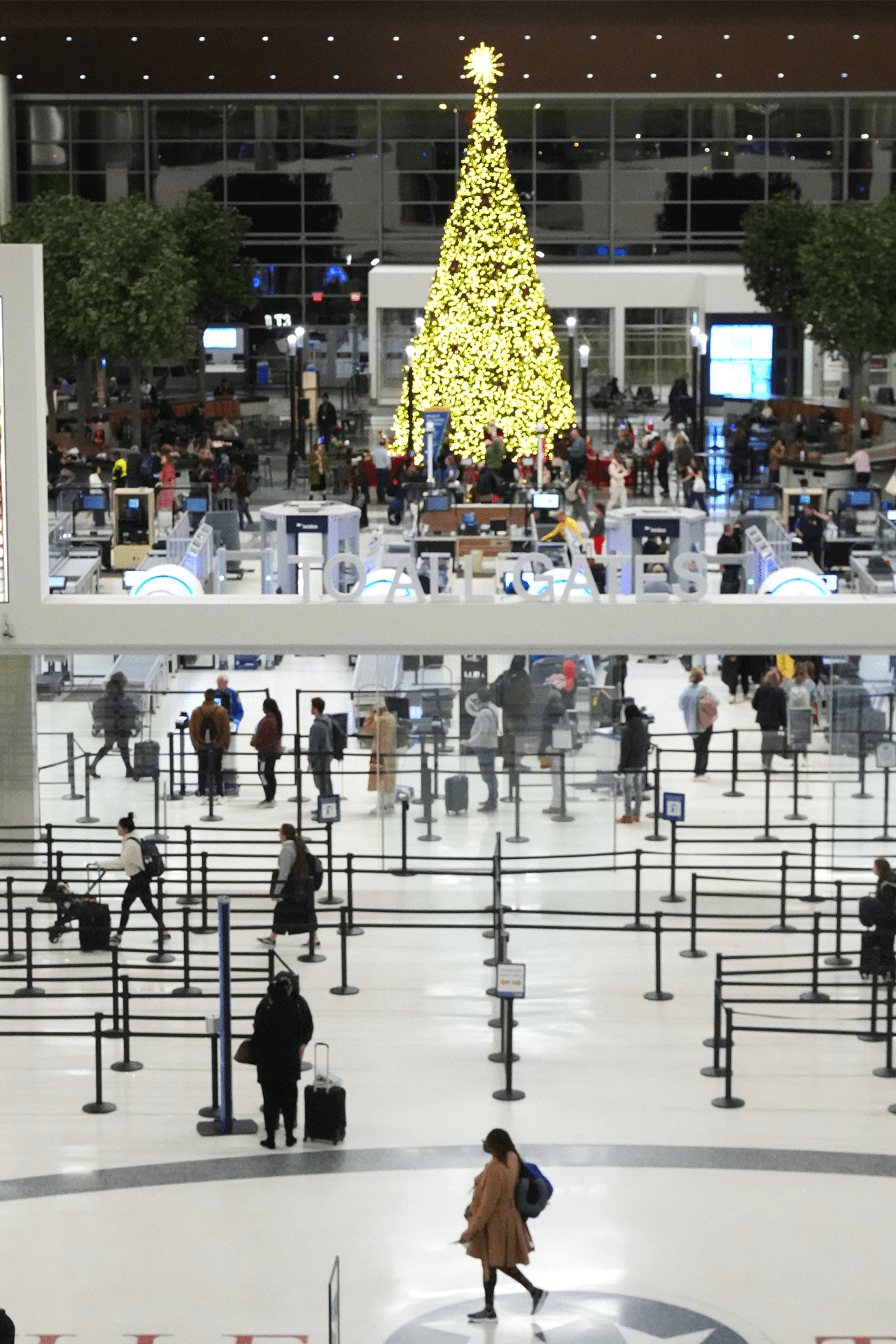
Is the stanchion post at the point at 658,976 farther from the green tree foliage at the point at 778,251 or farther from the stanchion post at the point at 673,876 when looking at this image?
the green tree foliage at the point at 778,251

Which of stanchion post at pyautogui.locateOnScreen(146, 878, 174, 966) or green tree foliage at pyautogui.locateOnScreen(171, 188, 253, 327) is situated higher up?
green tree foliage at pyautogui.locateOnScreen(171, 188, 253, 327)

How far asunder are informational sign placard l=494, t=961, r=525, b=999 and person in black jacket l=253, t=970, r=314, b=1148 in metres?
1.40

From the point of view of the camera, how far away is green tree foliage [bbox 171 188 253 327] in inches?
1852

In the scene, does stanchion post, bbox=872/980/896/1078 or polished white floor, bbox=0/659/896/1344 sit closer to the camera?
polished white floor, bbox=0/659/896/1344

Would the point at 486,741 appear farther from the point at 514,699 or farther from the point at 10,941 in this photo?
the point at 10,941

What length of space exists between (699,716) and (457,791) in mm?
4458

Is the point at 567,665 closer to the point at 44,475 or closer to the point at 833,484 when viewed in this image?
the point at 44,475

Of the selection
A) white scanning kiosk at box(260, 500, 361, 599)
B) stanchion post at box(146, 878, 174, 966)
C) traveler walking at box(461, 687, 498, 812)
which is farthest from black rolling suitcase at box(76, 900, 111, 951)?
white scanning kiosk at box(260, 500, 361, 599)

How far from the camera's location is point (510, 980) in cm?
1336

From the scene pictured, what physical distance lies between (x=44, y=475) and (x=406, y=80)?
32039 mm

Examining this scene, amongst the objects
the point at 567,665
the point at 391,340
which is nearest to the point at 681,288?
the point at 391,340

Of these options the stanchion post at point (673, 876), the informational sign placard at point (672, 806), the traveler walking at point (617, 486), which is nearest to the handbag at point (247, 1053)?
the informational sign placard at point (672, 806)

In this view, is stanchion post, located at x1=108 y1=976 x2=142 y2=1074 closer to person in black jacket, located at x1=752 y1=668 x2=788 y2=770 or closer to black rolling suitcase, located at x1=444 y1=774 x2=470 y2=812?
black rolling suitcase, located at x1=444 y1=774 x2=470 y2=812

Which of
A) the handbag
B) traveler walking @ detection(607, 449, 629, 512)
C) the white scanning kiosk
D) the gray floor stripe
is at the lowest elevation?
the gray floor stripe
